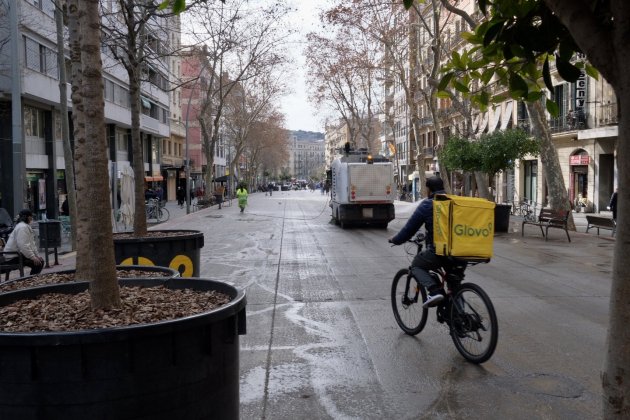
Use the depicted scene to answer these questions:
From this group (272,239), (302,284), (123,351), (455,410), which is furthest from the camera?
(272,239)

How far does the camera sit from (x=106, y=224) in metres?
3.69

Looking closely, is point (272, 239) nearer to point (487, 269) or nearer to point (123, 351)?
point (487, 269)

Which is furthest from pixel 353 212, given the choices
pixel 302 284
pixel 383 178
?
pixel 302 284

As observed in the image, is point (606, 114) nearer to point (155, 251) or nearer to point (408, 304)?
point (408, 304)

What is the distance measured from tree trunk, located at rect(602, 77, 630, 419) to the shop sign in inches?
1223

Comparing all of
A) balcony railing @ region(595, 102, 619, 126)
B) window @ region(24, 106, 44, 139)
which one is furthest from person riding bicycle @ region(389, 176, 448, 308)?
window @ region(24, 106, 44, 139)

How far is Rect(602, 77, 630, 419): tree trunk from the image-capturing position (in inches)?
93.3

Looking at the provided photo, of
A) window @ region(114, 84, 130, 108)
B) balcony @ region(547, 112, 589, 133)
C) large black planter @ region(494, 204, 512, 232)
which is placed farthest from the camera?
window @ region(114, 84, 130, 108)

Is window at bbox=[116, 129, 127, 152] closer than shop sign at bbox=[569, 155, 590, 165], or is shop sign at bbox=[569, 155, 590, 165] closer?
shop sign at bbox=[569, 155, 590, 165]

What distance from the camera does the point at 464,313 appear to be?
550cm

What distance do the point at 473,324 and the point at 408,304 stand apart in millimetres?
1149

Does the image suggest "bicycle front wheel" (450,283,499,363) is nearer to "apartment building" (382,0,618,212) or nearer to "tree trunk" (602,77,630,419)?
"tree trunk" (602,77,630,419)

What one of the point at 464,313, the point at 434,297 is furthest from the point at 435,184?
the point at 464,313

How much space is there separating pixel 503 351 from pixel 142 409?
4044 millimetres
